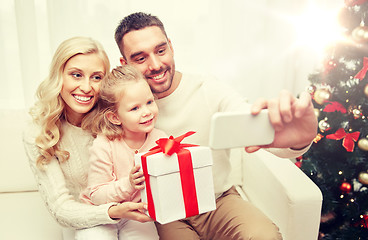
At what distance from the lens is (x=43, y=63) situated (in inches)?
90.4

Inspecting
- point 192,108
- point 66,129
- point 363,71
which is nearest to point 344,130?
point 363,71

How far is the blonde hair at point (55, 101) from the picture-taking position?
1.35m

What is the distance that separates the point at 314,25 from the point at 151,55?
1.63 m

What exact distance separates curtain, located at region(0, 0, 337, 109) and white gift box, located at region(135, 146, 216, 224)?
1.43 meters

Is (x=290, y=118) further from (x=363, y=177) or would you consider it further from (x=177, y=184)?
(x=363, y=177)

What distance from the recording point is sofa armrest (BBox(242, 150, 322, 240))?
1347 millimetres

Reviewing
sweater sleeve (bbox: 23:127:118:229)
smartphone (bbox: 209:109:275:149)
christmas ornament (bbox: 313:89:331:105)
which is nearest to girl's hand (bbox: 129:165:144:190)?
sweater sleeve (bbox: 23:127:118:229)

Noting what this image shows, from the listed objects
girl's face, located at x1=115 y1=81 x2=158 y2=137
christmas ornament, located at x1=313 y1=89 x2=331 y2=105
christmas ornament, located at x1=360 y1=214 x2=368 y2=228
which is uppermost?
girl's face, located at x1=115 y1=81 x2=158 y2=137

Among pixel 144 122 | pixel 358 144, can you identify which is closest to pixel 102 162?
pixel 144 122

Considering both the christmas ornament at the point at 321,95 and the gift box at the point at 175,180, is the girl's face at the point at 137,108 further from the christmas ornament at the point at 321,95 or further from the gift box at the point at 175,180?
the christmas ornament at the point at 321,95

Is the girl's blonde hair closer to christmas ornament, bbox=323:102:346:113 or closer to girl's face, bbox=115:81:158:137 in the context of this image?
girl's face, bbox=115:81:158:137

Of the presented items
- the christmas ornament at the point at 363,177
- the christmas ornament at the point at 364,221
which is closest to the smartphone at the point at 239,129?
the christmas ornament at the point at 363,177

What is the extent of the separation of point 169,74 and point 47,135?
1.79ft

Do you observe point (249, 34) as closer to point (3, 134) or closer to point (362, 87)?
point (362, 87)
